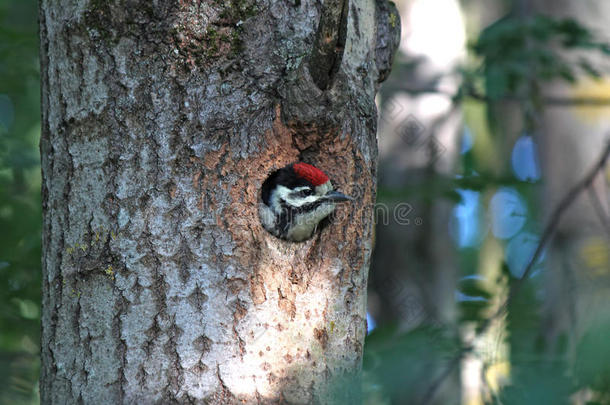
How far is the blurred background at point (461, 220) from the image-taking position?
6.36ft

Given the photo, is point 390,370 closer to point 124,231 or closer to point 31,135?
point 124,231

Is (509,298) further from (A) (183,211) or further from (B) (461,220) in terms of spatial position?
(B) (461,220)

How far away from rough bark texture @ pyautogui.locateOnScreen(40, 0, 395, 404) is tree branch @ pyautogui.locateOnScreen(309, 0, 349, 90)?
0.04m

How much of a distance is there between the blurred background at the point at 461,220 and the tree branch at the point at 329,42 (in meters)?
0.96

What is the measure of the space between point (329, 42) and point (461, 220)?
16.5 ft

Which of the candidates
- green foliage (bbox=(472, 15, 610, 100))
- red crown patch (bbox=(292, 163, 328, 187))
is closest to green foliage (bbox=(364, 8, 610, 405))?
green foliage (bbox=(472, 15, 610, 100))

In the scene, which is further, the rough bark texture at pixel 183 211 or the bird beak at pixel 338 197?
the bird beak at pixel 338 197

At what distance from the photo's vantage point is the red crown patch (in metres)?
2.57

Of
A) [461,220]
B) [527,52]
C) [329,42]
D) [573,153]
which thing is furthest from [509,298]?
[461,220]

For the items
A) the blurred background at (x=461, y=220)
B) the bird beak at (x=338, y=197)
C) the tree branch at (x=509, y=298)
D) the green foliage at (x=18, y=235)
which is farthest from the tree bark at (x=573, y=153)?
the green foliage at (x=18, y=235)

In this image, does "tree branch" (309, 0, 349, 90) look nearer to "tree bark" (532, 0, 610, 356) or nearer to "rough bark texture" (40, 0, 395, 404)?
"rough bark texture" (40, 0, 395, 404)

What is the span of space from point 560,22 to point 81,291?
3818 mm

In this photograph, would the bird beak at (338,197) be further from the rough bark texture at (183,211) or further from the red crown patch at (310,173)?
the rough bark texture at (183,211)

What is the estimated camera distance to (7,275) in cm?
367
